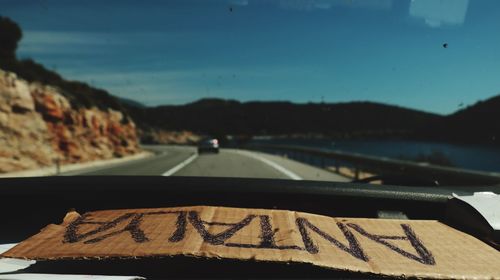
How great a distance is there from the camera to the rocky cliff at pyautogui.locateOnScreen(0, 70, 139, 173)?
883 inches

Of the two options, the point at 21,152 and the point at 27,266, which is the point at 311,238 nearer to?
the point at 27,266

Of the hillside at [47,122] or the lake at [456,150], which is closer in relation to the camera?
the lake at [456,150]

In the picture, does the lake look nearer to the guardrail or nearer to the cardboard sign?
the guardrail

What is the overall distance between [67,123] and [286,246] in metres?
33.6

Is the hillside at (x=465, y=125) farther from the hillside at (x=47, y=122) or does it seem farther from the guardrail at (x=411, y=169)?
the hillside at (x=47, y=122)

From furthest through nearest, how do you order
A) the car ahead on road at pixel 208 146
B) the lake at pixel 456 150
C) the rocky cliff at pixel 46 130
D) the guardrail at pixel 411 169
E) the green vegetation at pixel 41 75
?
Answer: the car ahead on road at pixel 208 146
the green vegetation at pixel 41 75
the rocky cliff at pixel 46 130
the guardrail at pixel 411 169
the lake at pixel 456 150

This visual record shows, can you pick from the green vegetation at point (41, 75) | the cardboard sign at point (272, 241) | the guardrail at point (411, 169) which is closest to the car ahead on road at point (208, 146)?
the green vegetation at point (41, 75)

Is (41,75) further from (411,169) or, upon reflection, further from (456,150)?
(456,150)

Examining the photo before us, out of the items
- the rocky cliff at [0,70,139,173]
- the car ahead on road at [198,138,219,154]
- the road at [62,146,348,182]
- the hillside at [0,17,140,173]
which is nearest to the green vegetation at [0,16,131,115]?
the hillside at [0,17,140,173]

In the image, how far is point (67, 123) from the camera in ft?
110

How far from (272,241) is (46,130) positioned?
29.0 m

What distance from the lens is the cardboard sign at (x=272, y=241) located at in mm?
1864

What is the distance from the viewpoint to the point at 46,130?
94.4ft

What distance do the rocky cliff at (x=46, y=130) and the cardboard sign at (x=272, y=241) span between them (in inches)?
800
